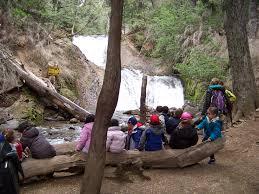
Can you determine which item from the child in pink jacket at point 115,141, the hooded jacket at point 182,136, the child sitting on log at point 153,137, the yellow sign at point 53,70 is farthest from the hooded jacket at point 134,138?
the yellow sign at point 53,70

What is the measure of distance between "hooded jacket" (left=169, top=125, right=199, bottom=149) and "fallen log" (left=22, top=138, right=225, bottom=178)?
0.16 m

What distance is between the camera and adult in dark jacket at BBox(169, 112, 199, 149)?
8.72 meters

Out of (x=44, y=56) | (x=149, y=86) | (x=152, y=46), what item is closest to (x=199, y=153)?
(x=44, y=56)

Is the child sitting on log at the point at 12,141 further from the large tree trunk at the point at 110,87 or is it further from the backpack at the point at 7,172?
the large tree trunk at the point at 110,87

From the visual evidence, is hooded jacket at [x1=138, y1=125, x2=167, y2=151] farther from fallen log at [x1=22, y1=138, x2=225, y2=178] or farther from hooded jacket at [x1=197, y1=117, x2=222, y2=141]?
hooded jacket at [x1=197, y1=117, x2=222, y2=141]

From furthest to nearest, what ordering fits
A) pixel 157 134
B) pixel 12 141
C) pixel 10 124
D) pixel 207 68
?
pixel 207 68 < pixel 10 124 < pixel 157 134 < pixel 12 141

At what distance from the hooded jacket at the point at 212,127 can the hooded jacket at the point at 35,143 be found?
12.2 ft

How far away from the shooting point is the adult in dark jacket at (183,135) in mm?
8719

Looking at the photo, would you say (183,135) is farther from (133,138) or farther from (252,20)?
(252,20)

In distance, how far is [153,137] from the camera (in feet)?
28.0

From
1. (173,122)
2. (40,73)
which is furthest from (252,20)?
(173,122)

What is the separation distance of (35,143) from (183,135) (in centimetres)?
327

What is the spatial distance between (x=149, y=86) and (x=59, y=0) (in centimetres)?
824

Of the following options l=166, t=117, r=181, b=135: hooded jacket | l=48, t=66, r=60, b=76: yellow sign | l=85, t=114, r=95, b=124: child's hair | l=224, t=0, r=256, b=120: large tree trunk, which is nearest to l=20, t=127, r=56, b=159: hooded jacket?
l=85, t=114, r=95, b=124: child's hair
